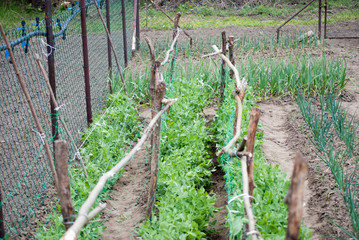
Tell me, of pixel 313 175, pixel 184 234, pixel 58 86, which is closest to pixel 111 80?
pixel 58 86

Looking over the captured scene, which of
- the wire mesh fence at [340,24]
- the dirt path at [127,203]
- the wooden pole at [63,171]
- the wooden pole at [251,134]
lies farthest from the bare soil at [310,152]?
the wooden pole at [63,171]

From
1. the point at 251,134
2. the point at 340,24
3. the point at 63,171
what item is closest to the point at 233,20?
the point at 340,24

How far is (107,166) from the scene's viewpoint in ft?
12.8

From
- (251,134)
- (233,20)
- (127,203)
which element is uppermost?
(233,20)

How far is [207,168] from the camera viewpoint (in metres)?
4.33

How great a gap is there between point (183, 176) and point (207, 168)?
0.82 m

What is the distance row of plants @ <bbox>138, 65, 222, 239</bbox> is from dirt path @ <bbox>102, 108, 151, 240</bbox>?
19 centimetres

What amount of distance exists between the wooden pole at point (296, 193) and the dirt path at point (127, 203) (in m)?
1.95

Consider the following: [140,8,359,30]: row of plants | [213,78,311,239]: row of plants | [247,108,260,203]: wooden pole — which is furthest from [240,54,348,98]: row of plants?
[140,8,359,30]: row of plants

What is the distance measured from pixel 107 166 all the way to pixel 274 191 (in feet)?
5.47

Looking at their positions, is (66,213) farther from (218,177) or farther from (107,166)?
(218,177)

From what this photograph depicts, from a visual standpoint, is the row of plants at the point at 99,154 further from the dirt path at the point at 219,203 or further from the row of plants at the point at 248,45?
the row of plants at the point at 248,45

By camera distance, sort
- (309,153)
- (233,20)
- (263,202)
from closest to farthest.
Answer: (263,202)
(309,153)
(233,20)

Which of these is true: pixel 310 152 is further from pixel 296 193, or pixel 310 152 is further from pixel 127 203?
pixel 296 193
